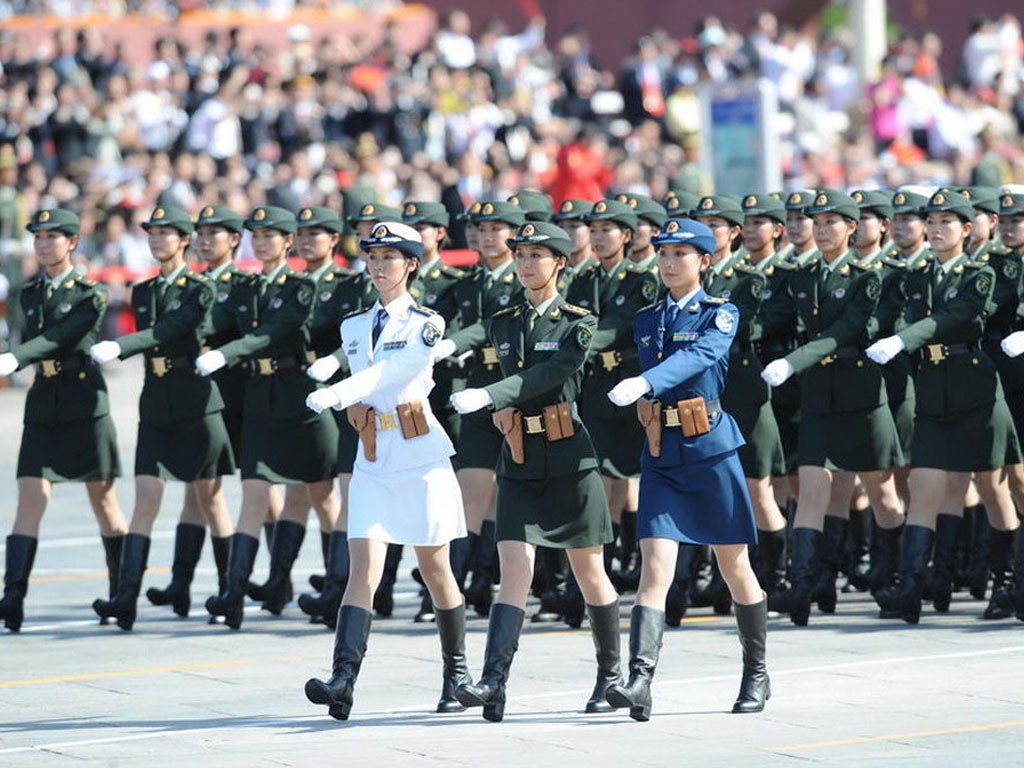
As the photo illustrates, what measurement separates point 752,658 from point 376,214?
3717 millimetres

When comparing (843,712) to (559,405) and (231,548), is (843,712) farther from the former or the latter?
(231,548)

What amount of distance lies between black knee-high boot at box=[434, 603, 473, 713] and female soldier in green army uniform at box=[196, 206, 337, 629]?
280cm

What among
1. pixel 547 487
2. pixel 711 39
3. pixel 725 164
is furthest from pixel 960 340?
pixel 711 39

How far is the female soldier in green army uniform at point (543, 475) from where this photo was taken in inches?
382

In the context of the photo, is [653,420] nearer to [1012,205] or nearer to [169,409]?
[1012,205]

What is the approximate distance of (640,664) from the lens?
955cm

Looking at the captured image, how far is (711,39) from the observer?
30.2 meters

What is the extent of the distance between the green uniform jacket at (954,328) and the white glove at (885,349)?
410 millimetres

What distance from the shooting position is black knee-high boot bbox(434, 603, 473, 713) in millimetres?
9906

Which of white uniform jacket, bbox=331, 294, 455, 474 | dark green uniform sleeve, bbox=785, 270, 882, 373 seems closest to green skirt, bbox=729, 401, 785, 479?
dark green uniform sleeve, bbox=785, 270, 882, 373

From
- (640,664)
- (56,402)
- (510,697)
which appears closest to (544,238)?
(640,664)

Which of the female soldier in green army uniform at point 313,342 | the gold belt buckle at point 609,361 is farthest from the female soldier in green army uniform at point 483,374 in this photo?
the female soldier in green army uniform at point 313,342

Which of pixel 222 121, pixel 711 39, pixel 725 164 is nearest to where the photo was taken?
pixel 725 164

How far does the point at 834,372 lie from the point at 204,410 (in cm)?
326
